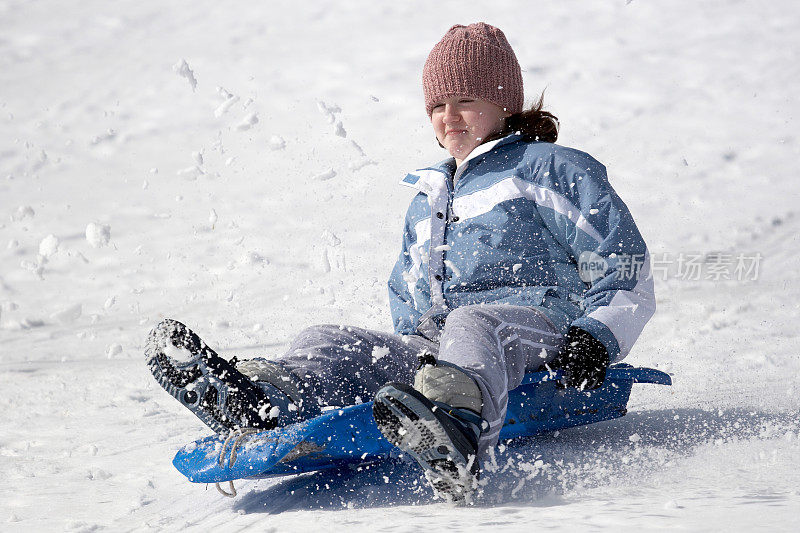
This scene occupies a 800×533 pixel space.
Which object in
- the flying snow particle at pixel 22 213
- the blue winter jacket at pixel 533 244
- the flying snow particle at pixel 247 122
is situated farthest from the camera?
the flying snow particle at pixel 22 213

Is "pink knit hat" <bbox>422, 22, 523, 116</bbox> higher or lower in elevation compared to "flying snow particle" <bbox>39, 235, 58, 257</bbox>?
higher

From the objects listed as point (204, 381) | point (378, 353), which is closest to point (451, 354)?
point (378, 353)

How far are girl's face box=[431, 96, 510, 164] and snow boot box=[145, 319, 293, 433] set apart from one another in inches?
35.6

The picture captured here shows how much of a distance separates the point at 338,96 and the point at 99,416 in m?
3.85

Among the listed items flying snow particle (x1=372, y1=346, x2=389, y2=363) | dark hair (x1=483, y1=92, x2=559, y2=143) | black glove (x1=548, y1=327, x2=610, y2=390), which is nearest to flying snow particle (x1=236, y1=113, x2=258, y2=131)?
dark hair (x1=483, y1=92, x2=559, y2=143)

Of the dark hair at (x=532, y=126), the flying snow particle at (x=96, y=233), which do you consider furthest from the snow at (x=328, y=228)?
the dark hair at (x=532, y=126)

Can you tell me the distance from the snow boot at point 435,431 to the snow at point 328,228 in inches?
3.2

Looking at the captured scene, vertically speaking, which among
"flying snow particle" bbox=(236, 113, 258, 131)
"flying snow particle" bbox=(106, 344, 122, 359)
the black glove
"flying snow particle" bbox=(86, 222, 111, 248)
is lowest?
"flying snow particle" bbox=(106, 344, 122, 359)

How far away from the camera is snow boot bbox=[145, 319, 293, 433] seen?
175 centimetres

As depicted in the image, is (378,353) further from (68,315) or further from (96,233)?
(68,315)

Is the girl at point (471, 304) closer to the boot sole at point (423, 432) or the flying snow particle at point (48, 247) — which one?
the boot sole at point (423, 432)

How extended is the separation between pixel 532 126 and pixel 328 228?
264cm

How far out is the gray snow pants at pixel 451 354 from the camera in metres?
1.63
